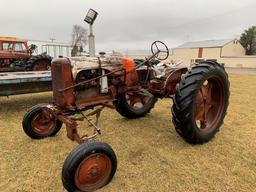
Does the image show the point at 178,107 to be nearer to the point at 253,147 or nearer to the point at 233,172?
the point at 233,172

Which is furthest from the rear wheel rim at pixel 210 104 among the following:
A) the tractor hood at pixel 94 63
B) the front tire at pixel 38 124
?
the front tire at pixel 38 124

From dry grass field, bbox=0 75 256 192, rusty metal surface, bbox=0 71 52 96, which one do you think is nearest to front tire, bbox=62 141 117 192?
dry grass field, bbox=0 75 256 192

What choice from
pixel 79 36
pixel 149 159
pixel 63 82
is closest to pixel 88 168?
pixel 149 159

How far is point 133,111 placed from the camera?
4.38 meters

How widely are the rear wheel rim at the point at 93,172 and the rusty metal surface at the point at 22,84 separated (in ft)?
10.5

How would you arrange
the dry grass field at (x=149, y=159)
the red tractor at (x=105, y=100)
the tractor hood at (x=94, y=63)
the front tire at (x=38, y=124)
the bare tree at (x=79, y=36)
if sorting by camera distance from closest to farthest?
the red tractor at (x=105, y=100) < the dry grass field at (x=149, y=159) < the tractor hood at (x=94, y=63) < the front tire at (x=38, y=124) < the bare tree at (x=79, y=36)

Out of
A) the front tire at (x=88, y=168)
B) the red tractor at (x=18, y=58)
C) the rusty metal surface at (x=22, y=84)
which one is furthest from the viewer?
the red tractor at (x=18, y=58)

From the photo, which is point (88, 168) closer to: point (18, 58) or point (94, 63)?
point (94, 63)

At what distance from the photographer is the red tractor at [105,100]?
2299mm

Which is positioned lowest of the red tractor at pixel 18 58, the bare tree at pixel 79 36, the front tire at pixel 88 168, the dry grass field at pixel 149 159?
the dry grass field at pixel 149 159

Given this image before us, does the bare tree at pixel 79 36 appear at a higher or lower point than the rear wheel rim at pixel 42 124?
higher

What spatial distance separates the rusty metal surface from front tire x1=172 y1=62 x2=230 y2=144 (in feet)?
10.7

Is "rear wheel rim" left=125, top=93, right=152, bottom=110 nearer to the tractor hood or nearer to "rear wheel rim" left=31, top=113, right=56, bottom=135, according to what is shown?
the tractor hood

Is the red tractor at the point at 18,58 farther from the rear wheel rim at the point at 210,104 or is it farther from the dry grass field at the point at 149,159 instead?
the rear wheel rim at the point at 210,104
